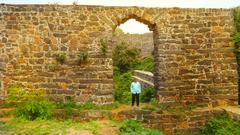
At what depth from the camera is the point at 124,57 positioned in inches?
816

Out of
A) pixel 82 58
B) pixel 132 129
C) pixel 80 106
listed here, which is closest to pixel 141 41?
pixel 82 58

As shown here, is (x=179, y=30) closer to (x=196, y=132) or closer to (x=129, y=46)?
(x=196, y=132)

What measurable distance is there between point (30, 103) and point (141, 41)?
1346 cm

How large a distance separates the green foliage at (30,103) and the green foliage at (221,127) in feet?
16.8

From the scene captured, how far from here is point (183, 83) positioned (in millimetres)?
12344

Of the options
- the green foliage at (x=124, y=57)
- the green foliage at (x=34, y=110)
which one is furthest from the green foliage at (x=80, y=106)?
the green foliage at (x=124, y=57)

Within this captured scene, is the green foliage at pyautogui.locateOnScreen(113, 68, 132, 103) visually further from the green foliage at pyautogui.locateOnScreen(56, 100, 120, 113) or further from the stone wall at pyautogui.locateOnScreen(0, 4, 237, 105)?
the stone wall at pyautogui.locateOnScreen(0, 4, 237, 105)

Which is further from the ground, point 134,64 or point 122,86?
point 134,64

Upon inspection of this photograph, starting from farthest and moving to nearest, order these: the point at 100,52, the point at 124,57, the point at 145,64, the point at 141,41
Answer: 1. the point at 141,41
2. the point at 145,64
3. the point at 124,57
4. the point at 100,52

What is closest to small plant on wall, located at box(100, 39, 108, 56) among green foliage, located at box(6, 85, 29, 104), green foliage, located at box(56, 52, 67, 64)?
green foliage, located at box(56, 52, 67, 64)

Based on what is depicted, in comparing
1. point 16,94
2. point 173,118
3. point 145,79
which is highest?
point 145,79

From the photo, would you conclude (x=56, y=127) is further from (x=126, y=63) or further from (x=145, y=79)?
(x=126, y=63)

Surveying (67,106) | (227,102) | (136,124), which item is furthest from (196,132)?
(67,106)

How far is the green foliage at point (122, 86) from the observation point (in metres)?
13.6
